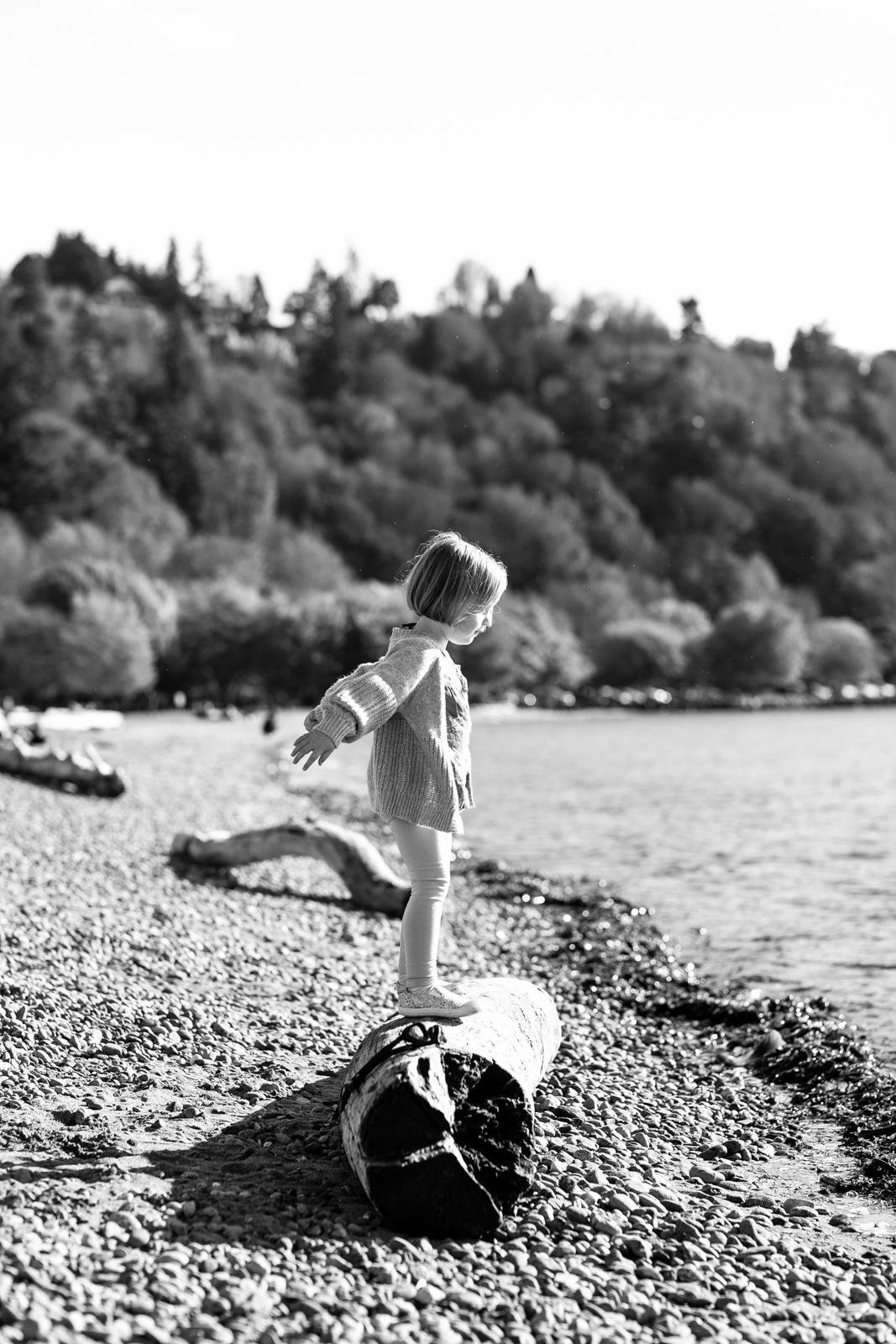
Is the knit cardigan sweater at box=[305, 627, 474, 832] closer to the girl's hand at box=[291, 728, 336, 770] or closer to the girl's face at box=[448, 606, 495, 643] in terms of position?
the girl's face at box=[448, 606, 495, 643]

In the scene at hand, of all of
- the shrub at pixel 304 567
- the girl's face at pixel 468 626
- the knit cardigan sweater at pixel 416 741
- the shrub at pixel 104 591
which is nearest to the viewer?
the knit cardigan sweater at pixel 416 741

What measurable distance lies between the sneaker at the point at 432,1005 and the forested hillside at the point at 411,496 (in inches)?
3227

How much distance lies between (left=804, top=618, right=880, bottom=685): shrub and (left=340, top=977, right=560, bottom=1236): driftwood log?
132069 mm

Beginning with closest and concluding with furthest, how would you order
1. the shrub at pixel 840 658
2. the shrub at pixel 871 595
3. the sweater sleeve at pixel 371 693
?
1. the sweater sleeve at pixel 371 693
2. the shrub at pixel 840 658
3. the shrub at pixel 871 595

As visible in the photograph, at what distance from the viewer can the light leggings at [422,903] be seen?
6.77 metres

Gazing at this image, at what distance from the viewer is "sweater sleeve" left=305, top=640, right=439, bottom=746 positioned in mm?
6375

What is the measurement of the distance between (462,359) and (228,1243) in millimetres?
189808

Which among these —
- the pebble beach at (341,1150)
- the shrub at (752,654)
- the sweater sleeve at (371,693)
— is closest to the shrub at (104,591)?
the shrub at (752,654)

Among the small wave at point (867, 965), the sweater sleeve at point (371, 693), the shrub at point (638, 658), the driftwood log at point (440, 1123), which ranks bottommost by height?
the small wave at point (867, 965)

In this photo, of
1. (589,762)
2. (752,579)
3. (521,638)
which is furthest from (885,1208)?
(752,579)

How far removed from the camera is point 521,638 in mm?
120062

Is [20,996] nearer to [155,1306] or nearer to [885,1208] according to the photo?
[155,1306]

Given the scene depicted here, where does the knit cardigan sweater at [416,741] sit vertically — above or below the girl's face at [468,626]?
below

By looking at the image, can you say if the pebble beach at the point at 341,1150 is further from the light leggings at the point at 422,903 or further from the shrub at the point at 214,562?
the shrub at the point at 214,562
